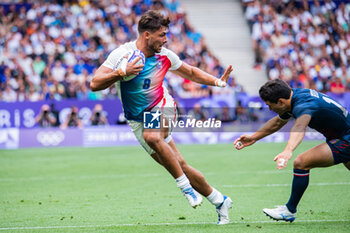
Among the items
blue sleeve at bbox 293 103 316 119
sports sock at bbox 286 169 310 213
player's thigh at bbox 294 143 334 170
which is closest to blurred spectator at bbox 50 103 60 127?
sports sock at bbox 286 169 310 213

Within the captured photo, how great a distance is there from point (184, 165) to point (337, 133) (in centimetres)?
191

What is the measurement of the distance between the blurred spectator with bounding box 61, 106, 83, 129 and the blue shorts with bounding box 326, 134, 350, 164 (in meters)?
16.1

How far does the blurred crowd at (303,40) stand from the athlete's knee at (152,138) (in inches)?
786

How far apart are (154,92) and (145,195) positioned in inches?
138

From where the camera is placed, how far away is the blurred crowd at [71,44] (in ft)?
75.6

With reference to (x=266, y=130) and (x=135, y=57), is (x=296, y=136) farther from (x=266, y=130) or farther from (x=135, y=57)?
(x=135, y=57)

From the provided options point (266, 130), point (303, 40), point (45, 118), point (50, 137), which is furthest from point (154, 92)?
point (303, 40)

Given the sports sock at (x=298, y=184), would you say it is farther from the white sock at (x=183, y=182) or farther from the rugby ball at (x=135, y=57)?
the rugby ball at (x=135, y=57)

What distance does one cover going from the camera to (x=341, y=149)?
259 inches

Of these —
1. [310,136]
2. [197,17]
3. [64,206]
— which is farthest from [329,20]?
[64,206]

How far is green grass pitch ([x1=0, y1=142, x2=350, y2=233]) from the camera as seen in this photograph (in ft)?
23.7

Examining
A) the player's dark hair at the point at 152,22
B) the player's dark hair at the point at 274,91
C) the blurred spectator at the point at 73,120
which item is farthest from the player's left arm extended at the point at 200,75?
the blurred spectator at the point at 73,120

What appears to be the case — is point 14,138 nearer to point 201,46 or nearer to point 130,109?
point 201,46

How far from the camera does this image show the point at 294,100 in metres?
6.45
